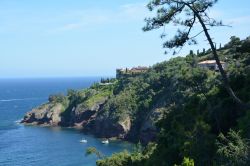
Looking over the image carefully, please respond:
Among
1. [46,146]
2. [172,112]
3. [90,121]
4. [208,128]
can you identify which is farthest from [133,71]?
[208,128]

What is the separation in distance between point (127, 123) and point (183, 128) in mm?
59397

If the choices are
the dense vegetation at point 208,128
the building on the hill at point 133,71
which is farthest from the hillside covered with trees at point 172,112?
the building on the hill at point 133,71

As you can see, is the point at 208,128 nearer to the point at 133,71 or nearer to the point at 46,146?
the point at 46,146

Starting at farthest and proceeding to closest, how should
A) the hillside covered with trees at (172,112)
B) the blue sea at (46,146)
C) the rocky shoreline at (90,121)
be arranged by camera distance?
the rocky shoreline at (90,121) < the blue sea at (46,146) < the hillside covered with trees at (172,112)

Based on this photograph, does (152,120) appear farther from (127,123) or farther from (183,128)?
(183,128)

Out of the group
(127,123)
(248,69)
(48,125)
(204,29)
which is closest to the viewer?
(204,29)

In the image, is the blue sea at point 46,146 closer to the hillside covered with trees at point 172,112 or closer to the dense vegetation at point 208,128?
the hillside covered with trees at point 172,112

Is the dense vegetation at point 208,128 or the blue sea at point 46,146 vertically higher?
the dense vegetation at point 208,128

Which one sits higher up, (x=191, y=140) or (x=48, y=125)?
(x=191, y=140)

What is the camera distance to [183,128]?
2864 cm

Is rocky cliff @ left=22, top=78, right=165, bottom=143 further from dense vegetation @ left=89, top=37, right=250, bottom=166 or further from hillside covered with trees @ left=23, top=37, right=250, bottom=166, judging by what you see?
dense vegetation @ left=89, top=37, right=250, bottom=166

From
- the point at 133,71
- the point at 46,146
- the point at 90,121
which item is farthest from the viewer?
the point at 133,71

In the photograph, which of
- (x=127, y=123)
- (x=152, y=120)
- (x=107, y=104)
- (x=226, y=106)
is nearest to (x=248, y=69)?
(x=226, y=106)

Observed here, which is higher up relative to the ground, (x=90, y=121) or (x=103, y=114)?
(x=103, y=114)
